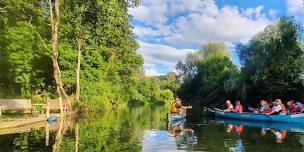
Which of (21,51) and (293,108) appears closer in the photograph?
(21,51)

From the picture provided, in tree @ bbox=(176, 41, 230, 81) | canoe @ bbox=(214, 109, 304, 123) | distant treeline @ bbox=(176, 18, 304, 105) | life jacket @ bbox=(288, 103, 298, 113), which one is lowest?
canoe @ bbox=(214, 109, 304, 123)

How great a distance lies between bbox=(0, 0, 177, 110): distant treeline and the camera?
102 ft

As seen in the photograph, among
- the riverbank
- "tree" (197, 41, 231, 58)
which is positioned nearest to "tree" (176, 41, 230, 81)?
"tree" (197, 41, 231, 58)

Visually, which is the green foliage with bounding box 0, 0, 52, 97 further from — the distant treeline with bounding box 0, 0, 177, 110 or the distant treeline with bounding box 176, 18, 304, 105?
the distant treeline with bounding box 176, 18, 304, 105

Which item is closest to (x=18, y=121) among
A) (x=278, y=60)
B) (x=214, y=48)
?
(x=278, y=60)

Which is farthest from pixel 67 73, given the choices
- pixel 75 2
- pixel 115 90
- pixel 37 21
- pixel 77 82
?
pixel 115 90

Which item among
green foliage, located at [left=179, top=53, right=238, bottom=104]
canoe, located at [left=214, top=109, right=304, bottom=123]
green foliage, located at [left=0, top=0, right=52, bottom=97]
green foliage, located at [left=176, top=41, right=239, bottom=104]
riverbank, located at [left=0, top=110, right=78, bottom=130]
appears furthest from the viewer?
green foliage, located at [left=179, top=53, right=238, bottom=104]

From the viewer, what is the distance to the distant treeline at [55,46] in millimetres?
31031

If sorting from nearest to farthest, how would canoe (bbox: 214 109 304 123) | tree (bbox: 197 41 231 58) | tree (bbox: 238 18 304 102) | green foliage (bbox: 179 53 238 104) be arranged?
canoe (bbox: 214 109 304 123) < tree (bbox: 238 18 304 102) < green foliage (bbox: 179 53 238 104) < tree (bbox: 197 41 231 58)

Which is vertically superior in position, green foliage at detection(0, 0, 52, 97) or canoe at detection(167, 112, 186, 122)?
green foliage at detection(0, 0, 52, 97)

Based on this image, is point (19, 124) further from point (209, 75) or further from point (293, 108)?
point (209, 75)

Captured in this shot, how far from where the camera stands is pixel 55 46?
30812 millimetres

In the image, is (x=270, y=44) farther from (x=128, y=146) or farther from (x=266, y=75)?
(x=128, y=146)

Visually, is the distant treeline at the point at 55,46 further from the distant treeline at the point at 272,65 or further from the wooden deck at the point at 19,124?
the distant treeline at the point at 272,65
